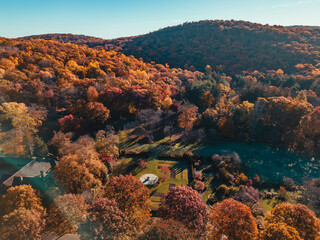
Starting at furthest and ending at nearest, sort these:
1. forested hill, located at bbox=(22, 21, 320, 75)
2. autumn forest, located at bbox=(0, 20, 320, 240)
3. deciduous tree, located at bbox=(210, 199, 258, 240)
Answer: forested hill, located at bbox=(22, 21, 320, 75) → autumn forest, located at bbox=(0, 20, 320, 240) → deciduous tree, located at bbox=(210, 199, 258, 240)

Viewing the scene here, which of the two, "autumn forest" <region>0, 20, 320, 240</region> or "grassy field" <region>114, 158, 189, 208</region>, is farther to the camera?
"grassy field" <region>114, 158, 189, 208</region>

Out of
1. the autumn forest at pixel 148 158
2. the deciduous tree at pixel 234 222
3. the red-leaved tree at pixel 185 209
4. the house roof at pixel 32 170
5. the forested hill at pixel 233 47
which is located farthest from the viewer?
the forested hill at pixel 233 47

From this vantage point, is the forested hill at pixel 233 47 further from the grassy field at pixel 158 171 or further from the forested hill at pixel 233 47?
the grassy field at pixel 158 171

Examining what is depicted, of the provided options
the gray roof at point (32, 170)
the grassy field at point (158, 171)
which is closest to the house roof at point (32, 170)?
the gray roof at point (32, 170)

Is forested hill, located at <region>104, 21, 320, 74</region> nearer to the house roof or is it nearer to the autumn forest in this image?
the autumn forest

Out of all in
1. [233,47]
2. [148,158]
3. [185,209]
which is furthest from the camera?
[233,47]

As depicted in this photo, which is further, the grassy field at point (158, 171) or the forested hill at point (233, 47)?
the forested hill at point (233, 47)

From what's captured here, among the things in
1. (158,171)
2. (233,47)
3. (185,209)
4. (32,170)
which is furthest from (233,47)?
(32,170)

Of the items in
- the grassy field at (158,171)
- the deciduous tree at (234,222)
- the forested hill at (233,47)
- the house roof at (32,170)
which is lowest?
the grassy field at (158,171)

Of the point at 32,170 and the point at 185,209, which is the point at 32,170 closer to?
the point at 32,170

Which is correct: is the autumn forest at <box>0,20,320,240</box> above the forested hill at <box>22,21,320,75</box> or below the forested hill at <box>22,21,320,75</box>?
below

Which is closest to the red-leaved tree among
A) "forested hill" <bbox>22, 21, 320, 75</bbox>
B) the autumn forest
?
the autumn forest
